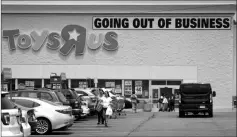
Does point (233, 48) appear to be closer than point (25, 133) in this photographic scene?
No

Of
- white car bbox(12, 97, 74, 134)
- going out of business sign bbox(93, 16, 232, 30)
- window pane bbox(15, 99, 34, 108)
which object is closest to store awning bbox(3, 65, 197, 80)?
going out of business sign bbox(93, 16, 232, 30)

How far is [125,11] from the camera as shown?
47781mm

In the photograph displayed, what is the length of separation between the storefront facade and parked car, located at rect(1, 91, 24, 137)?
36571mm

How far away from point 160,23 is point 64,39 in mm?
8787

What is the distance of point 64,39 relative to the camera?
4875cm

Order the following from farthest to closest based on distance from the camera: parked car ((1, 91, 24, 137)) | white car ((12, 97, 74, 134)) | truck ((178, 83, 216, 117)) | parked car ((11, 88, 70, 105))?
truck ((178, 83, 216, 117)) → parked car ((11, 88, 70, 105)) → white car ((12, 97, 74, 134)) → parked car ((1, 91, 24, 137))

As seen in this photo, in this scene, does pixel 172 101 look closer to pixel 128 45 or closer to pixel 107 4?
pixel 128 45

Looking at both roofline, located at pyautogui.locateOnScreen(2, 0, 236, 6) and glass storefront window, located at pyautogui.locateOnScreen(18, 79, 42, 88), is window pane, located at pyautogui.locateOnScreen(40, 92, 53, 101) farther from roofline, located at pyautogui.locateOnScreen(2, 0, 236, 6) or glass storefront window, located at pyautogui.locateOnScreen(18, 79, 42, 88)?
glass storefront window, located at pyautogui.locateOnScreen(18, 79, 42, 88)

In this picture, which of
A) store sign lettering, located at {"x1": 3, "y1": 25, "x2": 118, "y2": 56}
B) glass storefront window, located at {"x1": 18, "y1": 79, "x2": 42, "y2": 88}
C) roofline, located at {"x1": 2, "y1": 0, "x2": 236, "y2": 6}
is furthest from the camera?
glass storefront window, located at {"x1": 18, "y1": 79, "x2": 42, "y2": 88}

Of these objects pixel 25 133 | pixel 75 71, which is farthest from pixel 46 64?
pixel 25 133

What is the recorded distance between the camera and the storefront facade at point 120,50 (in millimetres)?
47688

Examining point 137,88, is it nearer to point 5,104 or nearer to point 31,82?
point 31,82

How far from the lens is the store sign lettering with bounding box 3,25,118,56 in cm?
4853

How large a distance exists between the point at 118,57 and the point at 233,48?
34.2 feet
